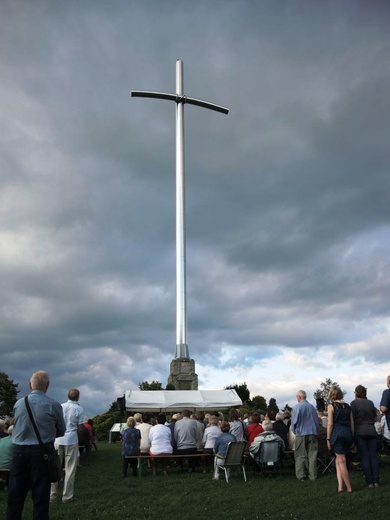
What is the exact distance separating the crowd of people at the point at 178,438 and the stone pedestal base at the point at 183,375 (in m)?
21.4

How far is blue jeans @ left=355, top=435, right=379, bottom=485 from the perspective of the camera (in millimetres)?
10523

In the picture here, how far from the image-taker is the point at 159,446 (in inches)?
578

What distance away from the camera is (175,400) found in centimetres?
2433

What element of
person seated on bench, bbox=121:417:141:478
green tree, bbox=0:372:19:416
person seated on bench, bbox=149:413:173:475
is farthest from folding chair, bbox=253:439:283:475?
green tree, bbox=0:372:19:416

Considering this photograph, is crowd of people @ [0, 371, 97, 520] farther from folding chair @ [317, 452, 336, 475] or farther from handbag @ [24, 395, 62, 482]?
folding chair @ [317, 452, 336, 475]

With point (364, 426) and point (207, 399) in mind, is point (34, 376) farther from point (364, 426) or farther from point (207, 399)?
point (207, 399)

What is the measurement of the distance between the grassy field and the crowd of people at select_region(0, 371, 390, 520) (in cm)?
55

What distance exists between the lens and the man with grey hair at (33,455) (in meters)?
6.48

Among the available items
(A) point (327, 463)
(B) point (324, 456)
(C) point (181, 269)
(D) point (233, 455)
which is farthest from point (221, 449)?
(C) point (181, 269)

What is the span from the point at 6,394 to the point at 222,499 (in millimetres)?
48767

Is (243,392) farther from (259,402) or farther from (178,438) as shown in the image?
(178,438)

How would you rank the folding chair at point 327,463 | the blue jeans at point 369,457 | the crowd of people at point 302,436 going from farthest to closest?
the folding chair at point 327,463
the blue jeans at point 369,457
the crowd of people at point 302,436

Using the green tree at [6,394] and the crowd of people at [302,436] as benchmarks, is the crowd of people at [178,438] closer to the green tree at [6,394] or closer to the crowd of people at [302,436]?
the crowd of people at [302,436]

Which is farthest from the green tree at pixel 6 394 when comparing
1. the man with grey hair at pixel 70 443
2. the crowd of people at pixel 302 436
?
the man with grey hair at pixel 70 443
